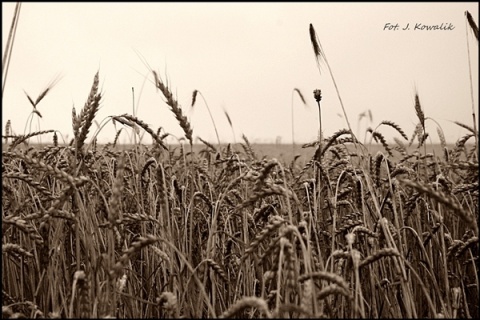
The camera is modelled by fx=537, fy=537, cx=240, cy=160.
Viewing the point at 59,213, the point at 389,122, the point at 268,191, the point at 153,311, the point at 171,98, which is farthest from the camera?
the point at 389,122

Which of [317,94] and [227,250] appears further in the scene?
[227,250]

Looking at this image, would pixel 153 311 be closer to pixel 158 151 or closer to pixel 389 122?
pixel 158 151

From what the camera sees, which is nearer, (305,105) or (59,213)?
(59,213)

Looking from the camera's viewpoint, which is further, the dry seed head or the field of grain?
the dry seed head

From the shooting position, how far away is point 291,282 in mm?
1262

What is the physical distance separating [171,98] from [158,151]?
127cm

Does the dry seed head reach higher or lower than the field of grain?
higher

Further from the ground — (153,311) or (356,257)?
(356,257)

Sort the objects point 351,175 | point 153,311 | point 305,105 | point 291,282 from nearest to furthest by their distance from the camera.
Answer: point 291,282
point 153,311
point 351,175
point 305,105

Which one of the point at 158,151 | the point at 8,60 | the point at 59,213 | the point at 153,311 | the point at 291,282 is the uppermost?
the point at 8,60

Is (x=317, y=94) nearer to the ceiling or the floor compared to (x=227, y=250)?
nearer to the ceiling

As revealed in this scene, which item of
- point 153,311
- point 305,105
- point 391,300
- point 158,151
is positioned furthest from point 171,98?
point 305,105

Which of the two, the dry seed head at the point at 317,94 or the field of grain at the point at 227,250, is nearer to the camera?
the field of grain at the point at 227,250

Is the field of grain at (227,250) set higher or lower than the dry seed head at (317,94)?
lower
